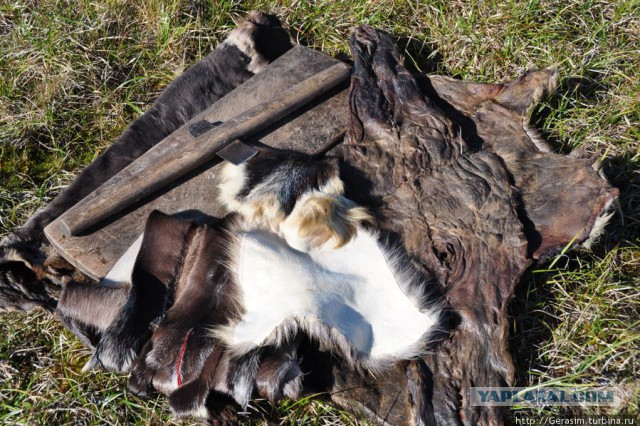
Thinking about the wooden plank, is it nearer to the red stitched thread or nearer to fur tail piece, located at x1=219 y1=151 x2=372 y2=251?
fur tail piece, located at x1=219 y1=151 x2=372 y2=251

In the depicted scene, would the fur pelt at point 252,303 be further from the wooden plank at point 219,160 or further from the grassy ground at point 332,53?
the grassy ground at point 332,53

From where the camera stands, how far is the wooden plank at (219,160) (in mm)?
2783

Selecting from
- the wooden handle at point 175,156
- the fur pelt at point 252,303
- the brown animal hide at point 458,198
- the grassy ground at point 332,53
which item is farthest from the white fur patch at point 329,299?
the wooden handle at point 175,156

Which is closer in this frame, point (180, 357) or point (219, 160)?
point (180, 357)

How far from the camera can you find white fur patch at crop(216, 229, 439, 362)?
8.03 feet

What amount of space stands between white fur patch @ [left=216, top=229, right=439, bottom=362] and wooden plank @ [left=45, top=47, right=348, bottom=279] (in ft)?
1.41

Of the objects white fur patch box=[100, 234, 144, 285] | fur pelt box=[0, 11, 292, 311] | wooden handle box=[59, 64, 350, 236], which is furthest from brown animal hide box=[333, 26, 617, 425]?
white fur patch box=[100, 234, 144, 285]

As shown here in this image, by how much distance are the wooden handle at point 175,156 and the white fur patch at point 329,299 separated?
0.50 m

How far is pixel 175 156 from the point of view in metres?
2.93

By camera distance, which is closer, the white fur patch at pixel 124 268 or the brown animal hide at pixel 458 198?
the brown animal hide at pixel 458 198

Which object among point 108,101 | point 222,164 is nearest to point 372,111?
point 222,164

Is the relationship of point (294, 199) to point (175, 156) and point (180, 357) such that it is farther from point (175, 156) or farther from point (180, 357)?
point (180, 357)

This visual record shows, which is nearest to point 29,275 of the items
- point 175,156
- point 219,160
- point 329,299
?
point 175,156

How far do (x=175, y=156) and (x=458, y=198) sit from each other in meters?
1.25
